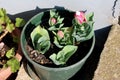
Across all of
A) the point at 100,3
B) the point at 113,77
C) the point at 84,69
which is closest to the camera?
the point at 113,77

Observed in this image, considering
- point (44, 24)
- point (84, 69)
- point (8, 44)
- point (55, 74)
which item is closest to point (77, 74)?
point (84, 69)

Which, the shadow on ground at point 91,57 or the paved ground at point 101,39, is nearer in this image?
the paved ground at point 101,39

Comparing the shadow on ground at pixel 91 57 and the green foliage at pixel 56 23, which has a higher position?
the green foliage at pixel 56 23

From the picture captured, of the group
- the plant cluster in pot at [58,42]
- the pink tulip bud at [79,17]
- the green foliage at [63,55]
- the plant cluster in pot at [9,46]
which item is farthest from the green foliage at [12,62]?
the pink tulip bud at [79,17]

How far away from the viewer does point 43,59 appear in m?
1.66

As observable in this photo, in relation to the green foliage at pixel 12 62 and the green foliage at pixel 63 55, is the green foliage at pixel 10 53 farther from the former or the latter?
the green foliage at pixel 63 55

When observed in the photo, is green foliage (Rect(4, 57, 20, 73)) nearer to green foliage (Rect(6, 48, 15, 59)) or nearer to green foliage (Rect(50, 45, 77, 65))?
green foliage (Rect(6, 48, 15, 59))

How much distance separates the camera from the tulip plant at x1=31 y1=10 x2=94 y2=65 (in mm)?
1559

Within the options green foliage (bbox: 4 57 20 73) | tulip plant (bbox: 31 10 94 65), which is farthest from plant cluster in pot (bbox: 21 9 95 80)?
green foliage (bbox: 4 57 20 73)

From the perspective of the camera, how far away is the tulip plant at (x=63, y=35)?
5.11 ft

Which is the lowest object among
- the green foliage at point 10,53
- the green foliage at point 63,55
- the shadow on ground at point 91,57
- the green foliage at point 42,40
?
the shadow on ground at point 91,57

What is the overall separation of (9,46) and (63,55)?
50 cm

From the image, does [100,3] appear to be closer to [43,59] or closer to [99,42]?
[99,42]

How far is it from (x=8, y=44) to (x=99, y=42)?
1.87 ft
